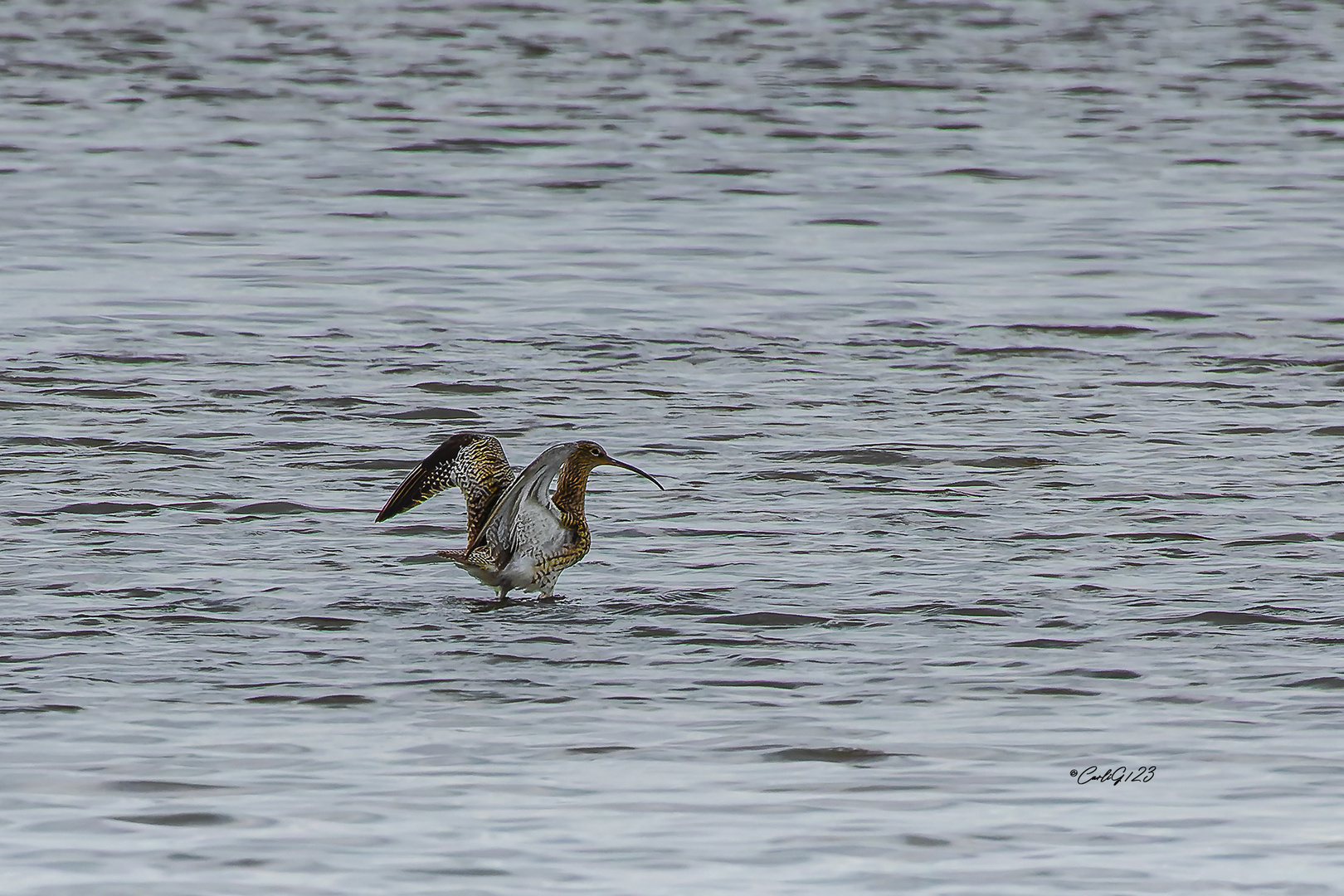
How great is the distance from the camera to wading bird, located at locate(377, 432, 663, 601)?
1078cm

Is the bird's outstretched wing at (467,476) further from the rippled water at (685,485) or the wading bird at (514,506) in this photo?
the rippled water at (685,485)

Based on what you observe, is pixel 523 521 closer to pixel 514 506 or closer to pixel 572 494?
pixel 514 506

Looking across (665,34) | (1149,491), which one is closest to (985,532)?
(1149,491)

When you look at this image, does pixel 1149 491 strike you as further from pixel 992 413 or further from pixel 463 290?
pixel 463 290

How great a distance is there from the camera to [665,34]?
33.7 m

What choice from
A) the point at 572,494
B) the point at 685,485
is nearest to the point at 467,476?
the point at 572,494

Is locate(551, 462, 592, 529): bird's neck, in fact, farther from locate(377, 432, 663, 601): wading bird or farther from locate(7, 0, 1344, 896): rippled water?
locate(7, 0, 1344, 896): rippled water

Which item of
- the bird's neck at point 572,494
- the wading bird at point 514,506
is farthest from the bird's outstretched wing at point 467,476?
the bird's neck at point 572,494

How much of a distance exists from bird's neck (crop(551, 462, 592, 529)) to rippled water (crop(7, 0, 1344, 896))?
0.34m

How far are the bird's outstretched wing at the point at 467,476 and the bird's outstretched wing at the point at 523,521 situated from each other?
0.30 m

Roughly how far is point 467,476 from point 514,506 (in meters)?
0.55

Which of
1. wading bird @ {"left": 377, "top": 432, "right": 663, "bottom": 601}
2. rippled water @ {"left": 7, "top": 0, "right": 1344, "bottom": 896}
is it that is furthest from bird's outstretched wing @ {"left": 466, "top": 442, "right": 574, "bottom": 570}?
rippled water @ {"left": 7, "top": 0, "right": 1344, "bottom": 896}

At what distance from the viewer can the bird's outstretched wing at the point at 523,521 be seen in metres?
10.8

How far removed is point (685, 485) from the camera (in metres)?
13.0
